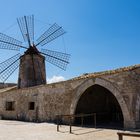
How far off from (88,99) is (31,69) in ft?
26.5

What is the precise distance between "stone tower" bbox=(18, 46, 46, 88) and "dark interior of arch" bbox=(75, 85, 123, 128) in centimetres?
750

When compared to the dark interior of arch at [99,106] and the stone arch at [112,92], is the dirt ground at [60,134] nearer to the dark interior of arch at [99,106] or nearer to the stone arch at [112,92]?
the stone arch at [112,92]

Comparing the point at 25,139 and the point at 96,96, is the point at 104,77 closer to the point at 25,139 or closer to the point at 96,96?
the point at 96,96

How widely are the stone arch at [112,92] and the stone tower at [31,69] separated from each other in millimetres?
8347

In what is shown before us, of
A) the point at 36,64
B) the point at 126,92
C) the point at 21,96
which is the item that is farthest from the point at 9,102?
the point at 126,92

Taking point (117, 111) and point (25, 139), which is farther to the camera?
point (117, 111)

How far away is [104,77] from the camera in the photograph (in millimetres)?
11641

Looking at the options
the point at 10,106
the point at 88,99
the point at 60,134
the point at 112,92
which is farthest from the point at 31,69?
the point at 60,134

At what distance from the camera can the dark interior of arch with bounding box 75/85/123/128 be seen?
46.9 ft

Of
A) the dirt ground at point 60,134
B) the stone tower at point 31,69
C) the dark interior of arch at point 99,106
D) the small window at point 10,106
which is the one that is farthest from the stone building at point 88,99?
the stone tower at point 31,69

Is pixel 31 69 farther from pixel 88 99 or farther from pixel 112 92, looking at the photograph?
pixel 112 92

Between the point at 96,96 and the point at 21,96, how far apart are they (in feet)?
20.9

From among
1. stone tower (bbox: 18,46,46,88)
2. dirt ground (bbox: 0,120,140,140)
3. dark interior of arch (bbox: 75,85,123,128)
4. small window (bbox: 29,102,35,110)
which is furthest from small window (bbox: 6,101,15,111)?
dirt ground (bbox: 0,120,140,140)

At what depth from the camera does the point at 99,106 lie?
51.2ft
